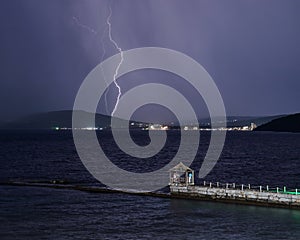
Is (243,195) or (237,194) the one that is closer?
(243,195)

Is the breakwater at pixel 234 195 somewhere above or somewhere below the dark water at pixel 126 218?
above

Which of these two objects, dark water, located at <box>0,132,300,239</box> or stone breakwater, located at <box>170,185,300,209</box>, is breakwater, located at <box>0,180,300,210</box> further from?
dark water, located at <box>0,132,300,239</box>

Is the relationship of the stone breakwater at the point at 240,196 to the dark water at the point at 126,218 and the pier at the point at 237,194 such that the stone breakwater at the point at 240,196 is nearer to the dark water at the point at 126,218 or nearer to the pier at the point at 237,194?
the pier at the point at 237,194

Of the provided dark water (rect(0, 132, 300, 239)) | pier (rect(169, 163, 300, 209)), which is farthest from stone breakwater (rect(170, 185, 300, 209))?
dark water (rect(0, 132, 300, 239))

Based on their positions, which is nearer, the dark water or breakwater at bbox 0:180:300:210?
the dark water

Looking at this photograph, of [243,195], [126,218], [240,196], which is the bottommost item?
[126,218]

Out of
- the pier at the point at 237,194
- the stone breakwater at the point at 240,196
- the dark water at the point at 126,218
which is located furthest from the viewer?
the pier at the point at 237,194

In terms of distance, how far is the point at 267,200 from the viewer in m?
50.0

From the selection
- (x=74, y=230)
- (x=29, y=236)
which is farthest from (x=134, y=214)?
(x=29, y=236)

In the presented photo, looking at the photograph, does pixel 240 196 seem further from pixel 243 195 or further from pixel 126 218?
pixel 126 218

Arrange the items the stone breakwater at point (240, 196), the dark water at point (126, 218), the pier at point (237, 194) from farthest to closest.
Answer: the pier at point (237, 194) → the stone breakwater at point (240, 196) → the dark water at point (126, 218)

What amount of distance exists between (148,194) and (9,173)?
→ 4101cm

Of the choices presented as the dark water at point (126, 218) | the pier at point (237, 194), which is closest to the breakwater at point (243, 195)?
the pier at point (237, 194)

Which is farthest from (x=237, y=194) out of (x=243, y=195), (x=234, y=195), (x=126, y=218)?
(x=126, y=218)
